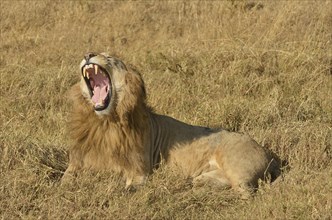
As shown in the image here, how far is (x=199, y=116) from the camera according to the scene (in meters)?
6.30

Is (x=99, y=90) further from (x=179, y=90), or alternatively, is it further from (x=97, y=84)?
(x=179, y=90)

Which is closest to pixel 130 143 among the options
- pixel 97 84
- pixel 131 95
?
pixel 131 95

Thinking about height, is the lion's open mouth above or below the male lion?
above

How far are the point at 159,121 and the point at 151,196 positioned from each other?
0.92 m

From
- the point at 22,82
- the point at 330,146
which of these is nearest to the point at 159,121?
the point at 330,146

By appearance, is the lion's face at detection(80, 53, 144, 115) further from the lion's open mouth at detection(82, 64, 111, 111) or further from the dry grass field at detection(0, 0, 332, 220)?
the dry grass field at detection(0, 0, 332, 220)

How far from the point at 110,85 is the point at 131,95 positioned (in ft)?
0.60

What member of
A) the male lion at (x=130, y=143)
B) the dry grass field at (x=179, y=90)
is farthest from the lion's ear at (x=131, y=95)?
the dry grass field at (x=179, y=90)

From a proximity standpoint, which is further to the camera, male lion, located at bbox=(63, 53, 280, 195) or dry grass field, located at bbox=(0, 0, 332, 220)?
male lion, located at bbox=(63, 53, 280, 195)

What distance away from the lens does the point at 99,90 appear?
5.04m

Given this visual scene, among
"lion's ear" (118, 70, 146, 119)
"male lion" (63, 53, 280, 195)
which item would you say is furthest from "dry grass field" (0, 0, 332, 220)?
"lion's ear" (118, 70, 146, 119)

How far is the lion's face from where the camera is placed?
490 cm

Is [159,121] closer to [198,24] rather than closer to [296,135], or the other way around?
[296,135]

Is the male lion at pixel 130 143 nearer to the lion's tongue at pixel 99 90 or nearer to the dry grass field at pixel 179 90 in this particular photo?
the lion's tongue at pixel 99 90
